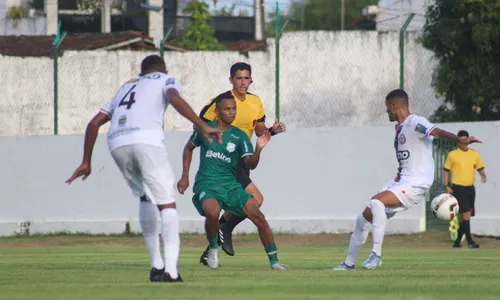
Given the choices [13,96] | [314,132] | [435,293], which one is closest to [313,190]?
[314,132]

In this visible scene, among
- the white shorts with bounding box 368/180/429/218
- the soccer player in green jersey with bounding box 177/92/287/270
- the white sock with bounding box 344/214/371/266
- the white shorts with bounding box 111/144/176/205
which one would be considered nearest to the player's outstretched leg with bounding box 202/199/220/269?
the soccer player in green jersey with bounding box 177/92/287/270

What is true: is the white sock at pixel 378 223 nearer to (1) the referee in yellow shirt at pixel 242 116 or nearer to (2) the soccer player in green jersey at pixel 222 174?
(2) the soccer player in green jersey at pixel 222 174

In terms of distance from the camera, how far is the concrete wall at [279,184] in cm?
2405

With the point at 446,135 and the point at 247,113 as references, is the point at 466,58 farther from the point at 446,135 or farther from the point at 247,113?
the point at 446,135

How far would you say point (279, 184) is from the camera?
24562 mm

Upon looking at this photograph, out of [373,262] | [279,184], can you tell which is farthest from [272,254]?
[279,184]

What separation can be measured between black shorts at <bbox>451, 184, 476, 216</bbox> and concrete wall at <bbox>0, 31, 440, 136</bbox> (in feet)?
12.4

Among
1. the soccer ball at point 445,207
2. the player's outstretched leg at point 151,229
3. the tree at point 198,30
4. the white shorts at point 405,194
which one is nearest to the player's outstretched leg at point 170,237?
the player's outstretched leg at point 151,229

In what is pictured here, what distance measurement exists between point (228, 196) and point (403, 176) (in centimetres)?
188

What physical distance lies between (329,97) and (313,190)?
8.53 feet

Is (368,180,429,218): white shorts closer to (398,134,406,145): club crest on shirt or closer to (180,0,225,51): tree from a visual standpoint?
(398,134,406,145): club crest on shirt

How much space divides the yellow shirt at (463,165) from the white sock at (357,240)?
10.3m

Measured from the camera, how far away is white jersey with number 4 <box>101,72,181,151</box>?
9.26 metres

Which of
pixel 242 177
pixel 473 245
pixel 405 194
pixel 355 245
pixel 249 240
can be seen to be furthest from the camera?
pixel 249 240
